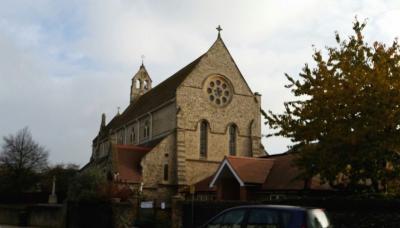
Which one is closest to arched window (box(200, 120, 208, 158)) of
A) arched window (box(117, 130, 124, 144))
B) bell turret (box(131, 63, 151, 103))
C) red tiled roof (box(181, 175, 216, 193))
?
red tiled roof (box(181, 175, 216, 193))

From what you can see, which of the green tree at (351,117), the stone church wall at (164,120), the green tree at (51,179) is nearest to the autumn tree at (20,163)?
the green tree at (51,179)

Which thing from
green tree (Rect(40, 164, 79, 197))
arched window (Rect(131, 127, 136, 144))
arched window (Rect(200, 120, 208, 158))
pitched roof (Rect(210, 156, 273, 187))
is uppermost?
arched window (Rect(131, 127, 136, 144))

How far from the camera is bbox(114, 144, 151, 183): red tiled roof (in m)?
40.5

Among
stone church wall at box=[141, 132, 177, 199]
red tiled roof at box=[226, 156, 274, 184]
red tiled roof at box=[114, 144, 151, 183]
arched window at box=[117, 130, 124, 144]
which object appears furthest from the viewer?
A: arched window at box=[117, 130, 124, 144]

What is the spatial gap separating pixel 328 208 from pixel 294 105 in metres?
4.96

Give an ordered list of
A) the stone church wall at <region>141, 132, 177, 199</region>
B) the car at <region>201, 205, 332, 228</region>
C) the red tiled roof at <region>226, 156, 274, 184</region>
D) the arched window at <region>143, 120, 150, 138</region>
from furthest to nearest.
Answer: the arched window at <region>143, 120, 150, 138</region>, the stone church wall at <region>141, 132, 177, 199</region>, the red tiled roof at <region>226, 156, 274, 184</region>, the car at <region>201, 205, 332, 228</region>

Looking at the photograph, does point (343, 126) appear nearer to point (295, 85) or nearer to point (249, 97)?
point (295, 85)

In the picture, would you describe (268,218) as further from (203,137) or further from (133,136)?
(133,136)

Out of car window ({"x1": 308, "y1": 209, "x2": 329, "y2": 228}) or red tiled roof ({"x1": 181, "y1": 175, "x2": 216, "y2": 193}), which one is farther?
red tiled roof ({"x1": 181, "y1": 175, "x2": 216, "y2": 193})

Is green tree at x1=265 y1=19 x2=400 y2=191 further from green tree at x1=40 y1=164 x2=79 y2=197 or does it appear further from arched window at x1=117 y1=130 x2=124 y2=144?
green tree at x1=40 y1=164 x2=79 y2=197

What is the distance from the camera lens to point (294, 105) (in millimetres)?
22609

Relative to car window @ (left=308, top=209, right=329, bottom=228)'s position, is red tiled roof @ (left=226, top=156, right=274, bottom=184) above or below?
above

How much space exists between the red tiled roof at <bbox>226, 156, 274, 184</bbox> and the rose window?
1359 cm

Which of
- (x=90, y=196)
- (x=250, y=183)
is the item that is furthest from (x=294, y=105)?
(x=90, y=196)
